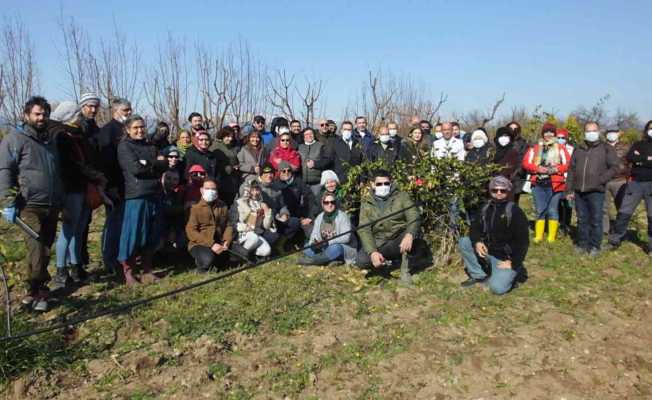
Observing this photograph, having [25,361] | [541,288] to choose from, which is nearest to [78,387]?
[25,361]

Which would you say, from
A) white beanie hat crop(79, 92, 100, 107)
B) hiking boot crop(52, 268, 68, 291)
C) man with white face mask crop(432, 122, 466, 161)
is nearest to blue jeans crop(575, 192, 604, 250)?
man with white face mask crop(432, 122, 466, 161)

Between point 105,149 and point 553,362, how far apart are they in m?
4.97

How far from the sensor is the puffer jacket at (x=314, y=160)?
7348 mm

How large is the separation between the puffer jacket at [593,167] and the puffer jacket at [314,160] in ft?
11.3

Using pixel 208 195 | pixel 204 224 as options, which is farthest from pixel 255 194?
pixel 204 224

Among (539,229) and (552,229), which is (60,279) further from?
(552,229)

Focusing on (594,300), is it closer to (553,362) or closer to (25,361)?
(553,362)

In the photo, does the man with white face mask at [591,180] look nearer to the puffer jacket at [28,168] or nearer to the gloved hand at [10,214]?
the puffer jacket at [28,168]

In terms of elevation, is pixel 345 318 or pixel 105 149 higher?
pixel 105 149

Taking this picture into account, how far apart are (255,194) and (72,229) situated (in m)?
2.15

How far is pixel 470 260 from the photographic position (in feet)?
18.3

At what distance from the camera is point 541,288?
5508 mm

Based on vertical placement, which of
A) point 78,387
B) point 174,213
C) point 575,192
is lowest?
point 78,387

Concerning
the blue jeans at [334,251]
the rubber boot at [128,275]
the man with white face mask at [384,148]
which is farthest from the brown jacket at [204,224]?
the man with white face mask at [384,148]
